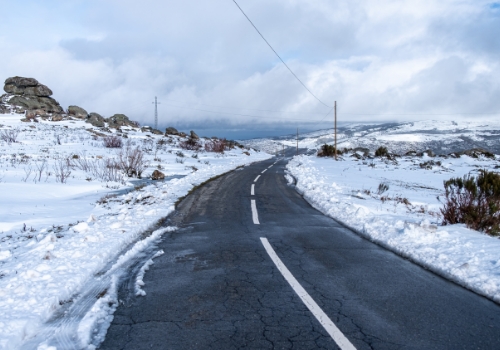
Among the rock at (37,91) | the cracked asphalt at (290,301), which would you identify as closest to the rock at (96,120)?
the rock at (37,91)

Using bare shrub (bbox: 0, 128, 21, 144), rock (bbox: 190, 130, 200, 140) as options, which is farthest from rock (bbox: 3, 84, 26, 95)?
bare shrub (bbox: 0, 128, 21, 144)

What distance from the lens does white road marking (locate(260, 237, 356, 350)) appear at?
10.6ft

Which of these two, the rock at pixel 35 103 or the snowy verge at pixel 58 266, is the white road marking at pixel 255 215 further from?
the rock at pixel 35 103

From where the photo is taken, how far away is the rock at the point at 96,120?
46.0 meters

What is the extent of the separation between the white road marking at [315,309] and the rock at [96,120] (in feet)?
149

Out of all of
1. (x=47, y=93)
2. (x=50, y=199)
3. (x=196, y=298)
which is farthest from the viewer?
(x=47, y=93)

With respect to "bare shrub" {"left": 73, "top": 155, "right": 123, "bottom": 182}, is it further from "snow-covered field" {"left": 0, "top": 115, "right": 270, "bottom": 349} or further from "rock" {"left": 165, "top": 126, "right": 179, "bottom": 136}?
"rock" {"left": 165, "top": 126, "right": 179, "bottom": 136}

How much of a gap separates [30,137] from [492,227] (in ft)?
109

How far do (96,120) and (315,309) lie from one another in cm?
5112

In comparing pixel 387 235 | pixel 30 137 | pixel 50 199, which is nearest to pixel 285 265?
pixel 387 235

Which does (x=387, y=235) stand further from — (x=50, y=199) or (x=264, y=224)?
(x=50, y=199)

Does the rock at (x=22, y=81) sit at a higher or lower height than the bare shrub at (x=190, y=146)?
higher

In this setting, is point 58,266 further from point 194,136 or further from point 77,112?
point 77,112

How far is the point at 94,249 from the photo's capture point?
5910 millimetres
